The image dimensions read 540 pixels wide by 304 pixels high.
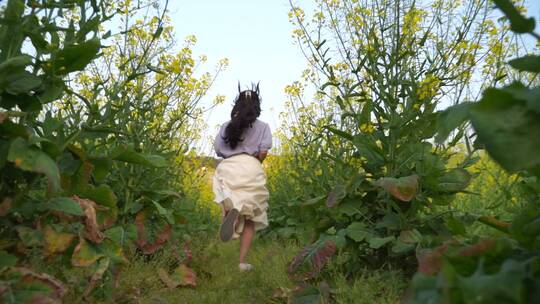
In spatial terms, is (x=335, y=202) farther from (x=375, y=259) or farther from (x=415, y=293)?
(x=415, y=293)

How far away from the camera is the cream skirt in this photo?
556cm

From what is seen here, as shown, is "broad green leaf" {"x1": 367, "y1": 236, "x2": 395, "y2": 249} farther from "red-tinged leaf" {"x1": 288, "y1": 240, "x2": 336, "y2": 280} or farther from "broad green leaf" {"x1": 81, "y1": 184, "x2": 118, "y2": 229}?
"broad green leaf" {"x1": 81, "y1": 184, "x2": 118, "y2": 229}

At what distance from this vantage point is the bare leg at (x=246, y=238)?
540 cm

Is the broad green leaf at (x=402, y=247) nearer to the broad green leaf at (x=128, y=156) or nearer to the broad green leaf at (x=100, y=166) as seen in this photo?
the broad green leaf at (x=128, y=156)

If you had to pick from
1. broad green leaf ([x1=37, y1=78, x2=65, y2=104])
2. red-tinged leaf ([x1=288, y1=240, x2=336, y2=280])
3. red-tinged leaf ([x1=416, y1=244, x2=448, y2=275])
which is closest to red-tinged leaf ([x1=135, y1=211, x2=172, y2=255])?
red-tinged leaf ([x1=288, y1=240, x2=336, y2=280])

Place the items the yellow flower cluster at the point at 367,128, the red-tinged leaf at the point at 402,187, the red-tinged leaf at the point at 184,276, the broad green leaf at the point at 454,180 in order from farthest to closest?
the red-tinged leaf at the point at 184,276
the yellow flower cluster at the point at 367,128
the broad green leaf at the point at 454,180
the red-tinged leaf at the point at 402,187

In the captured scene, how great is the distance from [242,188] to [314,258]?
8.10 feet

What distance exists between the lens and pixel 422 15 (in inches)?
142

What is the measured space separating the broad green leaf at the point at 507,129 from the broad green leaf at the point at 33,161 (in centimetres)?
150

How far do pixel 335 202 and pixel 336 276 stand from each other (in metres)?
0.42

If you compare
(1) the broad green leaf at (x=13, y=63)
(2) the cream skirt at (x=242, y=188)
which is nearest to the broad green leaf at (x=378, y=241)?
(1) the broad green leaf at (x=13, y=63)

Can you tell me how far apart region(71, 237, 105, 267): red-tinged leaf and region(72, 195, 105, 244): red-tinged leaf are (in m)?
0.04

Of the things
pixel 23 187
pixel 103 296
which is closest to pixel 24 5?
pixel 23 187

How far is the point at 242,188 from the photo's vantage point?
18.4 ft
